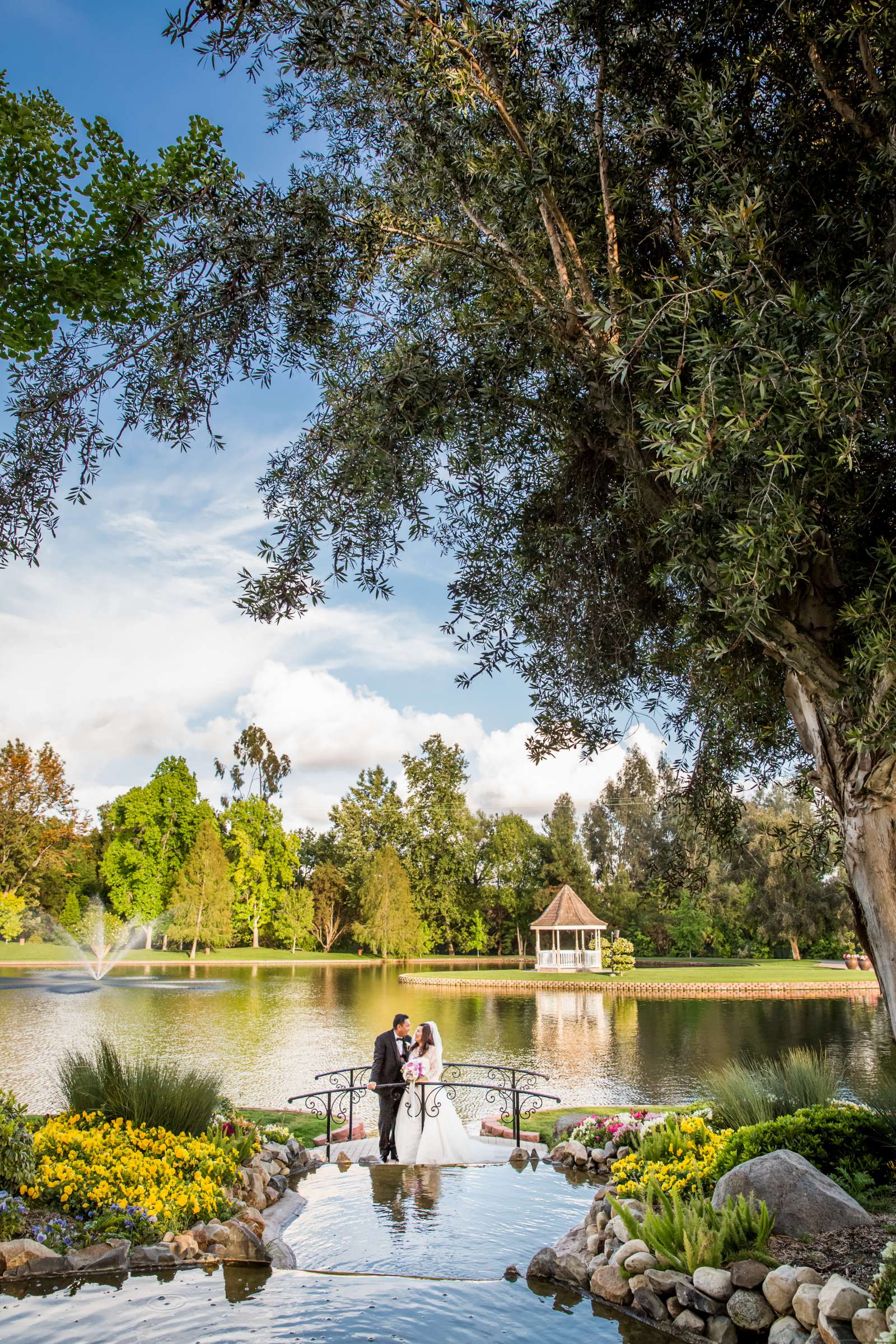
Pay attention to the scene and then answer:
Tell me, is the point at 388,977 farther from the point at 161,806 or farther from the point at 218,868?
the point at 161,806

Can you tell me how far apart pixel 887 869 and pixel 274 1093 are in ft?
43.5

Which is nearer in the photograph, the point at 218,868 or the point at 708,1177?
the point at 708,1177

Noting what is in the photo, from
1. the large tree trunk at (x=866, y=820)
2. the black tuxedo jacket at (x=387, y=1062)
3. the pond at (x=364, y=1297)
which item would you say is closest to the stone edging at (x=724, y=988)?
the black tuxedo jacket at (x=387, y=1062)

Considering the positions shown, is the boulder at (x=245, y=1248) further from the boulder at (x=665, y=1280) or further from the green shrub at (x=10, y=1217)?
the boulder at (x=665, y=1280)

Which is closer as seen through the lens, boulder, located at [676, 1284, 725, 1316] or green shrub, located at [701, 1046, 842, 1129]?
boulder, located at [676, 1284, 725, 1316]

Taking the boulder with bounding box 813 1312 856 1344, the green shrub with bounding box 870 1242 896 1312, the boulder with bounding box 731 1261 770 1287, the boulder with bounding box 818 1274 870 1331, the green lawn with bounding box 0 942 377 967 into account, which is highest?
the green shrub with bounding box 870 1242 896 1312

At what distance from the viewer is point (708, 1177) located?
6.83m

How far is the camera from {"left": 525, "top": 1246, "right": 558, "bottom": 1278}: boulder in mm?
5945

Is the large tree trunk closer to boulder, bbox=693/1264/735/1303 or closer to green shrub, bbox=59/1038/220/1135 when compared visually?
boulder, bbox=693/1264/735/1303

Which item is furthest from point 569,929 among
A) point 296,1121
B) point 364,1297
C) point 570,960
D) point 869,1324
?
point 869,1324

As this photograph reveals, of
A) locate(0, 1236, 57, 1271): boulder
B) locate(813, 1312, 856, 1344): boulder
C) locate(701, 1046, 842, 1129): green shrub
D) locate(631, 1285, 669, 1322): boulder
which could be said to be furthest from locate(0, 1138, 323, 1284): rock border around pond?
locate(701, 1046, 842, 1129): green shrub

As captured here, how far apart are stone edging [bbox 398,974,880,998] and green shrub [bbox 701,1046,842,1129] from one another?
22.8 m

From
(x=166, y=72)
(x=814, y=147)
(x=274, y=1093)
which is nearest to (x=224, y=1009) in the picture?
(x=274, y=1093)

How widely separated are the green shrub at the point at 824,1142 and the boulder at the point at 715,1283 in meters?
1.57
